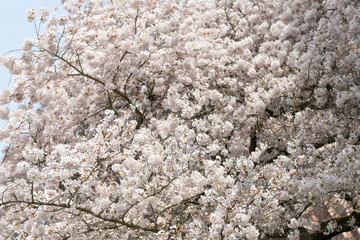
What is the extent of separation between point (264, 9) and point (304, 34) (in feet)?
5.84

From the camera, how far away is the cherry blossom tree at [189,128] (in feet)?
14.5

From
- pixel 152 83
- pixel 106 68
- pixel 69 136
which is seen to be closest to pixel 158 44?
pixel 152 83

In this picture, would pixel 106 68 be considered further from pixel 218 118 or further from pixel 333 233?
pixel 333 233

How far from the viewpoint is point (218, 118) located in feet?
19.8

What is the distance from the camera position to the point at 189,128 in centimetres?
755

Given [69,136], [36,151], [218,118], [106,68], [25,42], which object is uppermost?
[25,42]

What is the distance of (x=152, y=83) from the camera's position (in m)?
7.96

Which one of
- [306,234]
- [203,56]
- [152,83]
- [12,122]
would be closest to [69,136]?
[12,122]

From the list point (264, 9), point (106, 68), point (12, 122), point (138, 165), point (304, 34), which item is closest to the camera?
point (138, 165)

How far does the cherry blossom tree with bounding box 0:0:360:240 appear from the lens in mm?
4430

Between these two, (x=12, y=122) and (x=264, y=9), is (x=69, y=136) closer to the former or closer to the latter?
(x=12, y=122)

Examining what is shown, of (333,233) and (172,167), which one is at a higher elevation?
(172,167)

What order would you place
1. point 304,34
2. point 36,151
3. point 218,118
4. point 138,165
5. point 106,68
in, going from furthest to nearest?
point 304,34
point 106,68
point 218,118
point 138,165
point 36,151

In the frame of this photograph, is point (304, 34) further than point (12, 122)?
Yes
